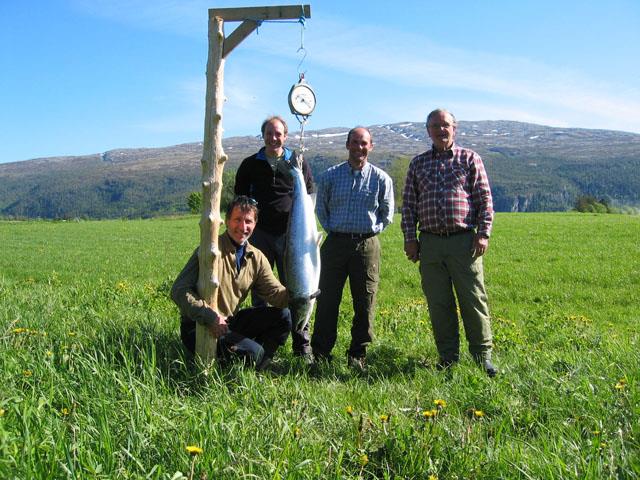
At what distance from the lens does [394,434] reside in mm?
3289

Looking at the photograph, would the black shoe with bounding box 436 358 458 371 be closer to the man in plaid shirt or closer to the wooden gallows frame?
the man in plaid shirt

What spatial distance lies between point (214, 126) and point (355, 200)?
163 cm

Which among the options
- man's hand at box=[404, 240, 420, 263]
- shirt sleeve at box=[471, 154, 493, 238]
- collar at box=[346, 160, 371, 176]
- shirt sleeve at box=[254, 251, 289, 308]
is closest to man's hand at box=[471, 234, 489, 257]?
shirt sleeve at box=[471, 154, 493, 238]

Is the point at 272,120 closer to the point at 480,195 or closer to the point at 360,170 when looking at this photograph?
the point at 360,170

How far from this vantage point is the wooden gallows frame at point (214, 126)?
4434mm

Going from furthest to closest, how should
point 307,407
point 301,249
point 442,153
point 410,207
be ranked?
point 410,207 → point 442,153 → point 301,249 → point 307,407

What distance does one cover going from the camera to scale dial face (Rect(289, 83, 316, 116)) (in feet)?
16.0

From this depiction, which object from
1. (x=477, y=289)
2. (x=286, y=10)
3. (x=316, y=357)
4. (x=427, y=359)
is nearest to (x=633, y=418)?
(x=477, y=289)

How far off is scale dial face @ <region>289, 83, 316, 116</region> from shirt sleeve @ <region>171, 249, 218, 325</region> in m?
1.51

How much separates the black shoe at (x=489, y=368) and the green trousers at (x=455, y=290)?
0.09 metres

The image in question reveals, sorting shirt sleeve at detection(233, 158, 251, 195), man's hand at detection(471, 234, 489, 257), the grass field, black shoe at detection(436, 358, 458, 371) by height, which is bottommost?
black shoe at detection(436, 358, 458, 371)

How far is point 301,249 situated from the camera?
14.1ft

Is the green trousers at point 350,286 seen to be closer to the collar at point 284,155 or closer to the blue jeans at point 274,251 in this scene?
the blue jeans at point 274,251

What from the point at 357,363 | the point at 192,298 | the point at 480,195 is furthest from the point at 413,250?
the point at 192,298
